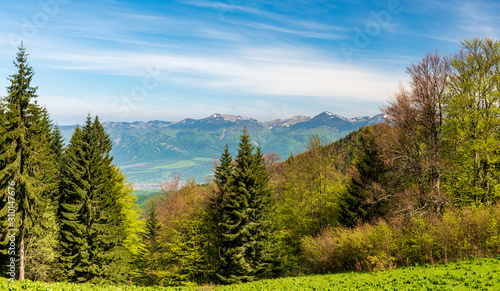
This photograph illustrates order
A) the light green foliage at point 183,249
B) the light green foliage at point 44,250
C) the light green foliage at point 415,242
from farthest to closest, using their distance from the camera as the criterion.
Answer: the light green foliage at point 183,249
the light green foliage at point 44,250
the light green foliage at point 415,242

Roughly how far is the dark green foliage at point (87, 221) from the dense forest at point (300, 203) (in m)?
0.14

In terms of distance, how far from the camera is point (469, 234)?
64.2 ft

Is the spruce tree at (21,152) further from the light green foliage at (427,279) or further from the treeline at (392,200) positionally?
the light green foliage at (427,279)

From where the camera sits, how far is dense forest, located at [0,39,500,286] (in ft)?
75.8

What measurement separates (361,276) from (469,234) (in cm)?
756

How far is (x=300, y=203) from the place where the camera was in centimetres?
3391

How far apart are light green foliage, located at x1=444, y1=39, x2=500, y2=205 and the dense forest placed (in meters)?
0.11

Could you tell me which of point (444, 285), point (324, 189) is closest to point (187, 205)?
point (324, 189)

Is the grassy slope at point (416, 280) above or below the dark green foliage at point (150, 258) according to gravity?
above

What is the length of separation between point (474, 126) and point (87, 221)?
37.8m

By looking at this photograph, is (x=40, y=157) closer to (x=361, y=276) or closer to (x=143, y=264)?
(x=143, y=264)

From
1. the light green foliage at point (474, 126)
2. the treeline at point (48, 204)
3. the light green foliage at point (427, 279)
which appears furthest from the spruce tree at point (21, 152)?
the light green foliage at point (474, 126)

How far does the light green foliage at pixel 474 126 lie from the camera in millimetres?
23578

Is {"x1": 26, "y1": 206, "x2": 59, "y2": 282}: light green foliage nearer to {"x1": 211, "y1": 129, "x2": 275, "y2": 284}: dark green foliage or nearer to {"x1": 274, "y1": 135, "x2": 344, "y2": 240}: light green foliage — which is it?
{"x1": 211, "y1": 129, "x2": 275, "y2": 284}: dark green foliage
